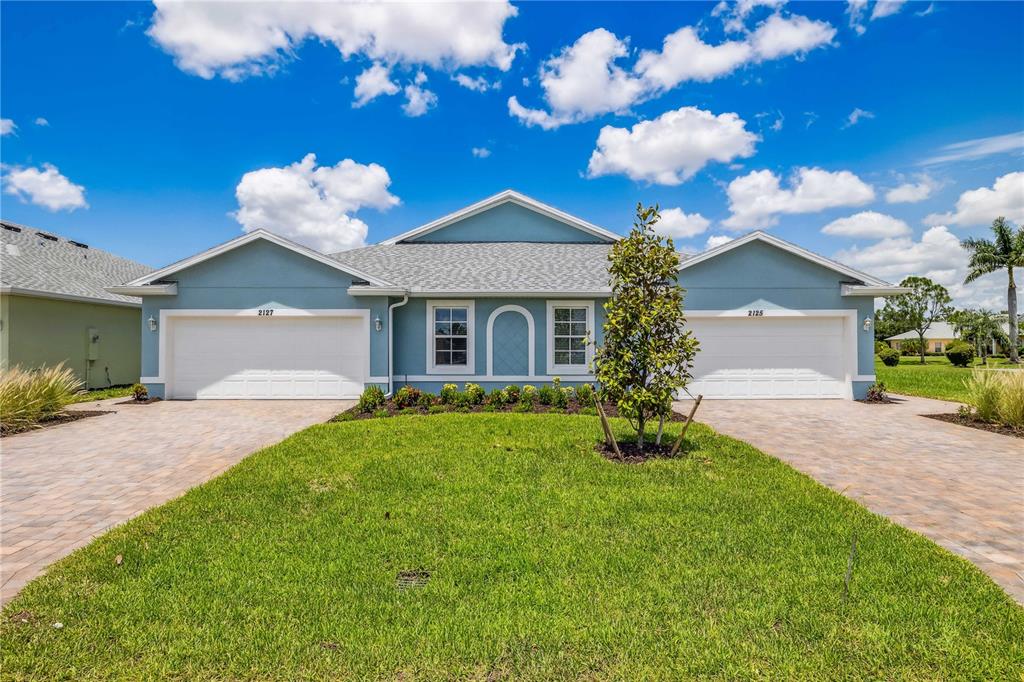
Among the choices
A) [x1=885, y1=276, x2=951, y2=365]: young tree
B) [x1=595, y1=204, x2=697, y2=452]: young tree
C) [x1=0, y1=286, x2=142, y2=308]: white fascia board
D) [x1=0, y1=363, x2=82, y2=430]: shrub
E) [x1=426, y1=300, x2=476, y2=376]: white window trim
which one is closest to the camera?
[x1=595, y1=204, x2=697, y2=452]: young tree

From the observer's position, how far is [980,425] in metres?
9.88

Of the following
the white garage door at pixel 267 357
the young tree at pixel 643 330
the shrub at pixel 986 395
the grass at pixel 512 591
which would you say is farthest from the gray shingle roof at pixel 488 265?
the shrub at pixel 986 395

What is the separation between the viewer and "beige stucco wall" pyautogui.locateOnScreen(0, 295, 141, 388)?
13352 millimetres

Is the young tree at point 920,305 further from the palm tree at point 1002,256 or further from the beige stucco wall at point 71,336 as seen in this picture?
the beige stucco wall at point 71,336

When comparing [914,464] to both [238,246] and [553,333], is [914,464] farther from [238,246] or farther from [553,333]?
[238,246]

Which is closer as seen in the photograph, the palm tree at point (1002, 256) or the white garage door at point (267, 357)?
the white garage door at point (267, 357)

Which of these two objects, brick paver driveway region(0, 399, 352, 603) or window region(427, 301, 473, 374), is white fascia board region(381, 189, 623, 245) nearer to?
window region(427, 301, 473, 374)

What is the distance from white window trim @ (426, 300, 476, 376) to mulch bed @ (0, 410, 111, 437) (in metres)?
7.94

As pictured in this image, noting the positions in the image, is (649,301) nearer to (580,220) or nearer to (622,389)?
(622,389)

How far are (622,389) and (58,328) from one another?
17688 millimetres

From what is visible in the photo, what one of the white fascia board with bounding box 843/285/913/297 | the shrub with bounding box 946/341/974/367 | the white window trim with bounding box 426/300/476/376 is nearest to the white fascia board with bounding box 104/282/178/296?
the white window trim with bounding box 426/300/476/376

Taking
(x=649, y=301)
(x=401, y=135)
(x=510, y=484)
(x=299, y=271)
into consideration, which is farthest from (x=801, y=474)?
(x=401, y=135)

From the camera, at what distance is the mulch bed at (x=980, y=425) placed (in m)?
9.23

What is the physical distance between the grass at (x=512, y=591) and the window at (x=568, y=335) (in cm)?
791
